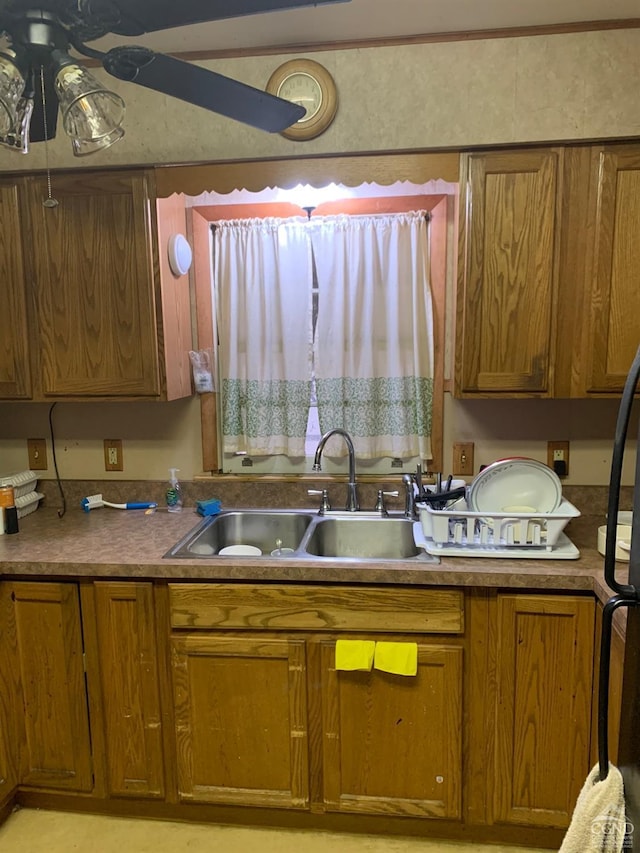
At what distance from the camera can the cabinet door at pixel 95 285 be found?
6.88ft

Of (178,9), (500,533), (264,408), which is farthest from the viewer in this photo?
(264,408)

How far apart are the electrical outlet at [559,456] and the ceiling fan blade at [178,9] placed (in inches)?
67.7

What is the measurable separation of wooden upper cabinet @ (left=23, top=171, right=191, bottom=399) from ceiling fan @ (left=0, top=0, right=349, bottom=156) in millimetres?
681

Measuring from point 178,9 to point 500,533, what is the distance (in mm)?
1601

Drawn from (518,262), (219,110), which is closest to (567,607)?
(518,262)

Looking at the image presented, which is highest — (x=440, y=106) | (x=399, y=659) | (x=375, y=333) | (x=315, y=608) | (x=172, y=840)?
(x=440, y=106)

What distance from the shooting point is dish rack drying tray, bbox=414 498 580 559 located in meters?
1.86

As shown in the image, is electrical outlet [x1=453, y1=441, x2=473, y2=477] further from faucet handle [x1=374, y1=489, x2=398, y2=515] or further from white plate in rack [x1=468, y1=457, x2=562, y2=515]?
white plate in rack [x1=468, y1=457, x2=562, y2=515]

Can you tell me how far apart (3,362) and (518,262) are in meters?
1.87

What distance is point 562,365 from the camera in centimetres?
201

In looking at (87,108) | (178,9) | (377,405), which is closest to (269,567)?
(377,405)

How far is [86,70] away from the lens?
4.13 feet

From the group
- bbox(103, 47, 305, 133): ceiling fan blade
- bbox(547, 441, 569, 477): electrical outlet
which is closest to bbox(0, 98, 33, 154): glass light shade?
bbox(103, 47, 305, 133): ceiling fan blade

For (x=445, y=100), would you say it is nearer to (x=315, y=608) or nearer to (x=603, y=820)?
(x=315, y=608)
